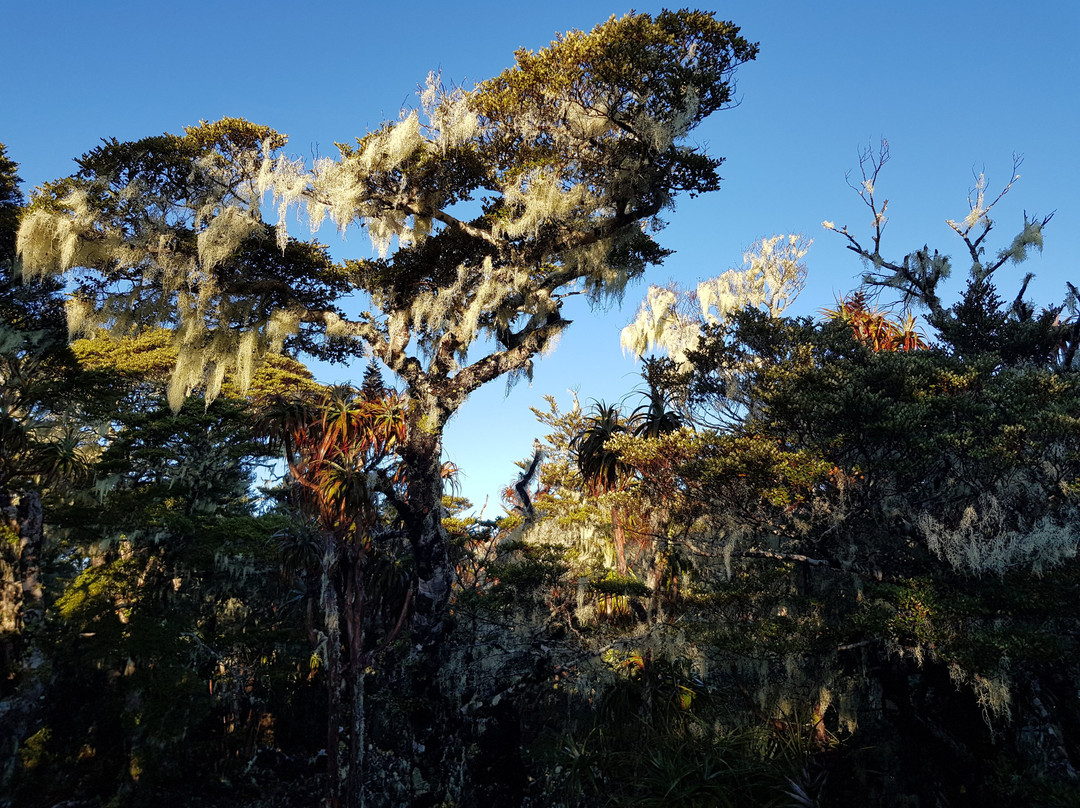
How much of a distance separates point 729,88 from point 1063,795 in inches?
408

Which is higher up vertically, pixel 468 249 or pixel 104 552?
pixel 468 249

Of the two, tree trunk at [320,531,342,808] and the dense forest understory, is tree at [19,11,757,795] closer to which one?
the dense forest understory

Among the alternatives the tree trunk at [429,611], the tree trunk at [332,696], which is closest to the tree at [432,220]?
the tree trunk at [429,611]

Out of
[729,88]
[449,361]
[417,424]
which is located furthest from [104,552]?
[729,88]

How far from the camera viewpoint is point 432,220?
12773 mm

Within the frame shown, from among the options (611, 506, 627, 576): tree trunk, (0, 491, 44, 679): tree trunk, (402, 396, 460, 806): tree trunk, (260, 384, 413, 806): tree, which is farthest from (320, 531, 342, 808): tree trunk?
(0, 491, 44, 679): tree trunk

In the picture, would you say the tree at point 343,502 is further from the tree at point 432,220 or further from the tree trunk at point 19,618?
the tree trunk at point 19,618

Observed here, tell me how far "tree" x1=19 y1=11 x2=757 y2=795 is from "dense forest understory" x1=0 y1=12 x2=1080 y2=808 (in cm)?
6

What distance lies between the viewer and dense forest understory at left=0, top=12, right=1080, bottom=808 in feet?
28.2

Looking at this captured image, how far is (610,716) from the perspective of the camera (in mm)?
10531

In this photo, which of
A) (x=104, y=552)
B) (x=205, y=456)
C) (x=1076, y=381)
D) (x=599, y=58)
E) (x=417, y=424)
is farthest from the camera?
(x=205, y=456)

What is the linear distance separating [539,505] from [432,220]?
763 cm

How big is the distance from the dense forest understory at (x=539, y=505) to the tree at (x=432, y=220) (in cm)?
6

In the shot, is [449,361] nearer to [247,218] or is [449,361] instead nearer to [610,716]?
[247,218]
